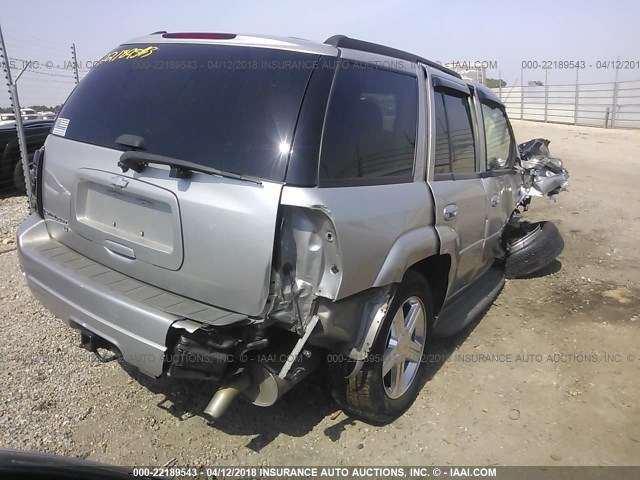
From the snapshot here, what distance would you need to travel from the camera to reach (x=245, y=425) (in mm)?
2980

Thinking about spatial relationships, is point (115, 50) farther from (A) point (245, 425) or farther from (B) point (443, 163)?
(A) point (245, 425)

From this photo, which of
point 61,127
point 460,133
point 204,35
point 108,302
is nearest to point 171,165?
point 108,302

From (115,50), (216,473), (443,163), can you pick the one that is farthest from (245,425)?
(115,50)

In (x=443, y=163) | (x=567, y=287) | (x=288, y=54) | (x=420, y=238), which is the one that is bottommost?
(x=567, y=287)

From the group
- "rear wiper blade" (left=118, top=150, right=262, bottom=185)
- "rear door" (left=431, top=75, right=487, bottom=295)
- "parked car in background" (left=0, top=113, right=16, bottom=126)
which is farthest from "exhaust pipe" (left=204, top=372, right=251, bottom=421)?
"parked car in background" (left=0, top=113, right=16, bottom=126)

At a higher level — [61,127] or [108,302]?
[61,127]

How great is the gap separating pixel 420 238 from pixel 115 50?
7.13 feet

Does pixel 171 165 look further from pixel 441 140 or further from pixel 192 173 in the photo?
pixel 441 140

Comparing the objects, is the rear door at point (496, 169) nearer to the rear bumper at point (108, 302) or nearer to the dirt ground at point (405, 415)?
the dirt ground at point (405, 415)

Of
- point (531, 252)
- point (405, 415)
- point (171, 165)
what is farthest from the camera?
point (531, 252)

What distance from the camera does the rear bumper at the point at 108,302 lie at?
7.45 feet

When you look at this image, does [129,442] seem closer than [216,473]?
No

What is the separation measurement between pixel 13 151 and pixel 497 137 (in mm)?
8314

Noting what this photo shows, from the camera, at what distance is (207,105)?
250 centimetres
